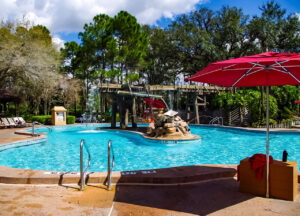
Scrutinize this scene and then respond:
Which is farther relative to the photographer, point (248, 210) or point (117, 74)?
point (117, 74)

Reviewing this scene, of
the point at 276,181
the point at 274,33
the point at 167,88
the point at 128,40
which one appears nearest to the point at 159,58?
the point at 128,40

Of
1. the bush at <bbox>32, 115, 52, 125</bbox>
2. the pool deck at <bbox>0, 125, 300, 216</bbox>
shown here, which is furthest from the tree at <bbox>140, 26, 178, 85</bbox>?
the pool deck at <bbox>0, 125, 300, 216</bbox>

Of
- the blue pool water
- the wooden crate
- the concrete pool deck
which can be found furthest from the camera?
the blue pool water

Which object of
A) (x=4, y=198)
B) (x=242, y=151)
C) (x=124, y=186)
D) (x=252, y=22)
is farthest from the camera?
(x=252, y=22)

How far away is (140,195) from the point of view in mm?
3832

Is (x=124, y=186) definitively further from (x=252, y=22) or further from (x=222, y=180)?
(x=252, y=22)

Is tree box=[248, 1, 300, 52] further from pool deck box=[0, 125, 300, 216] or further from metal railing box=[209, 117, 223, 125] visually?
pool deck box=[0, 125, 300, 216]

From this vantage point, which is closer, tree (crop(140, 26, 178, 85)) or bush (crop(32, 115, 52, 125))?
bush (crop(32, 115, 52, 125))

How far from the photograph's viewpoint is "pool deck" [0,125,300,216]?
126 inches

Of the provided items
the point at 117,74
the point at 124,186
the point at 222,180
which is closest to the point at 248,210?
the point at 222,180

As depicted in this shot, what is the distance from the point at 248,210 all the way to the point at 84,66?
28552 mm

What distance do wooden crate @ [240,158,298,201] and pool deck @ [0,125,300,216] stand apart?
0.41 feet

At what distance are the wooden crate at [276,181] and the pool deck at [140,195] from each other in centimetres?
12

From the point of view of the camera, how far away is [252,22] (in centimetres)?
2653
